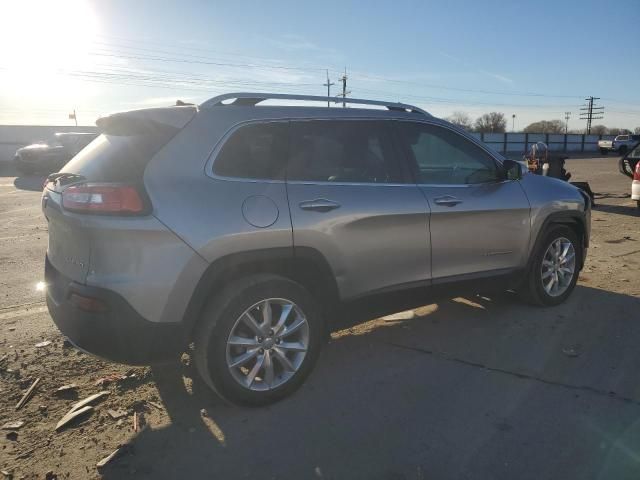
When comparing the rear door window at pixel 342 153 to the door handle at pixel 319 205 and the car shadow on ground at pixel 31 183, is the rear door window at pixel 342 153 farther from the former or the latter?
the car shadow on ground at pixel 31 183

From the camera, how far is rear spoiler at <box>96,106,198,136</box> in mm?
2988

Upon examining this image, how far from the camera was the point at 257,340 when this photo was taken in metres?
3.13

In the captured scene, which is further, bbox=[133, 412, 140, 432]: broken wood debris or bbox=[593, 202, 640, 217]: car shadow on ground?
bbox=[593, 202, 640, 217]: car shadow on ground

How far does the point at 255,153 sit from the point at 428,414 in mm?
1935

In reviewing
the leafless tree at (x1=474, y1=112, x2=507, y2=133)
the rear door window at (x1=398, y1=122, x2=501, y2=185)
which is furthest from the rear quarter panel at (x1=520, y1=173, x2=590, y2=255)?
the leafless tree at (x1=474, y1=112, x2=507, y2=133)

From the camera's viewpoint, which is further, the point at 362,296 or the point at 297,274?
the point at 362,296

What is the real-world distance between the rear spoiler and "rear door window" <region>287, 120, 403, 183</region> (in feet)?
2.33

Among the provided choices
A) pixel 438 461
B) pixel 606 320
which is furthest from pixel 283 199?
pixel 606 320

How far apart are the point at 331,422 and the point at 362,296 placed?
90 cm

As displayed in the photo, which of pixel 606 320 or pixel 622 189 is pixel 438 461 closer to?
pixel 606 320

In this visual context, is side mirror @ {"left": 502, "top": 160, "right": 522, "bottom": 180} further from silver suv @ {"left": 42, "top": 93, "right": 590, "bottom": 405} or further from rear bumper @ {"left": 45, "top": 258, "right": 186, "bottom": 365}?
rear bumper @ {"left": 45, "top": 258, "right": 186, "bottom": 365}

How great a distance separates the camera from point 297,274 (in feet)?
10.9

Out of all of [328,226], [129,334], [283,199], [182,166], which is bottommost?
[129,334]

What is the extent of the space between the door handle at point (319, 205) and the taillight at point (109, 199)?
99 cm
